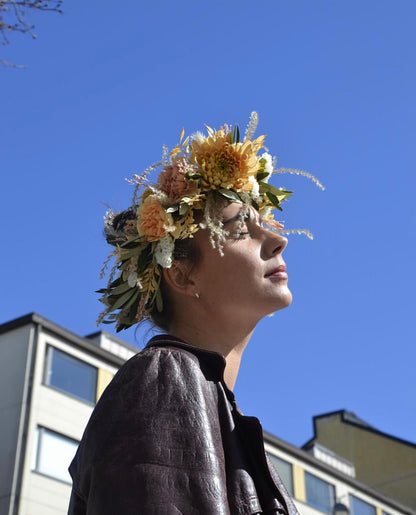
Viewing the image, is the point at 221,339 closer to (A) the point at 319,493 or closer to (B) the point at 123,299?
(B) the point at 123,299

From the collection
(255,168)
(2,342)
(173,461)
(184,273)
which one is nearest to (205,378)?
(173,461)

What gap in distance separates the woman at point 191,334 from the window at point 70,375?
26.8 metres

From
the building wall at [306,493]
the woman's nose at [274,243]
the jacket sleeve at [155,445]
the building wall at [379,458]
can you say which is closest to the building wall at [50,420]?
the building wall at [306,493]

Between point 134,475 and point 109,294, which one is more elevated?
point 109,294

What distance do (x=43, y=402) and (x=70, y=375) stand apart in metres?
1.76

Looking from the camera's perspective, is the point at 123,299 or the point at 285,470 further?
the point at 285,470

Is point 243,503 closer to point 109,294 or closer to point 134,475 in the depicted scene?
point 134,475

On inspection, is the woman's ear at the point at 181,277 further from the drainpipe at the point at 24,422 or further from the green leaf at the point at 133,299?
the drainpipe at the point at 24,422

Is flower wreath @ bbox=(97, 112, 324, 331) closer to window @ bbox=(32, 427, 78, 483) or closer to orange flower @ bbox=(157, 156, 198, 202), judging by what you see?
orange flower @ bbox=(157, 156, 198, 202)

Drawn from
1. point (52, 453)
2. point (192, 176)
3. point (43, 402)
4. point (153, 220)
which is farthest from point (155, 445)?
point (43, 402)

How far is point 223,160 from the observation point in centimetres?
353

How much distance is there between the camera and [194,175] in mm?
3449

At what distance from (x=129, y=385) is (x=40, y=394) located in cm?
2718

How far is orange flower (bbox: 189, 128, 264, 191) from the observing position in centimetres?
346
